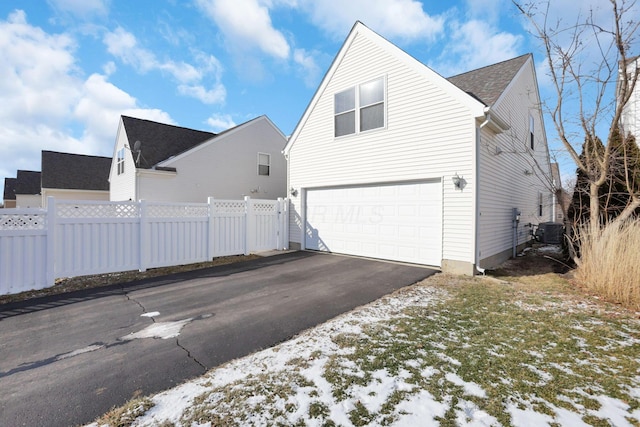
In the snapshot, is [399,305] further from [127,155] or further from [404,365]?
[127,155]

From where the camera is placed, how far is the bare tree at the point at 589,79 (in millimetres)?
6273

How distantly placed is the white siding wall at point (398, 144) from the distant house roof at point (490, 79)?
5.29ft

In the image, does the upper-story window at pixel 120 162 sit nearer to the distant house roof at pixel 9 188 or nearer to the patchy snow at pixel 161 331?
the patchy snow at pixel 161 331

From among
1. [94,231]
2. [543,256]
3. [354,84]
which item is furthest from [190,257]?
[543,256]

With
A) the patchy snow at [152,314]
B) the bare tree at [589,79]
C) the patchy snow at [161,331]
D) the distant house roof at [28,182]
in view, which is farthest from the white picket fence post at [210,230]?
the distant house roof at [28,182]

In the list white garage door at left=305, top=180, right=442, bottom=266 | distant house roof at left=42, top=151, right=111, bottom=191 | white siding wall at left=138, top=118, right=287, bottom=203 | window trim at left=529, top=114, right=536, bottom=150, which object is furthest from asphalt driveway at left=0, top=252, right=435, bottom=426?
distant house roof at left=42, top=151, right=111, bottom=191

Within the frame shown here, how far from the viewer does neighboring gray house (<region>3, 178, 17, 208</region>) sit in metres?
32.9

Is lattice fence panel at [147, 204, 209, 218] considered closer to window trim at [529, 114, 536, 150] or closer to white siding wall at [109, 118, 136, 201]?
white siding wall at [109, 118, 136, 201]

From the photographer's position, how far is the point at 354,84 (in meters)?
9.01

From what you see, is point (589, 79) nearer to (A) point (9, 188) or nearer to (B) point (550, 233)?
(B) point (550, 233)

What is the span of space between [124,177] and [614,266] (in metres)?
18.5

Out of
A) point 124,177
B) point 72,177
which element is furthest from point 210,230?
point 72,177

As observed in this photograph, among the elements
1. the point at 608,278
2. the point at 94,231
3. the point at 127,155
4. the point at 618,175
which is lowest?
the point at 608,278

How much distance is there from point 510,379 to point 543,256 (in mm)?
9211
